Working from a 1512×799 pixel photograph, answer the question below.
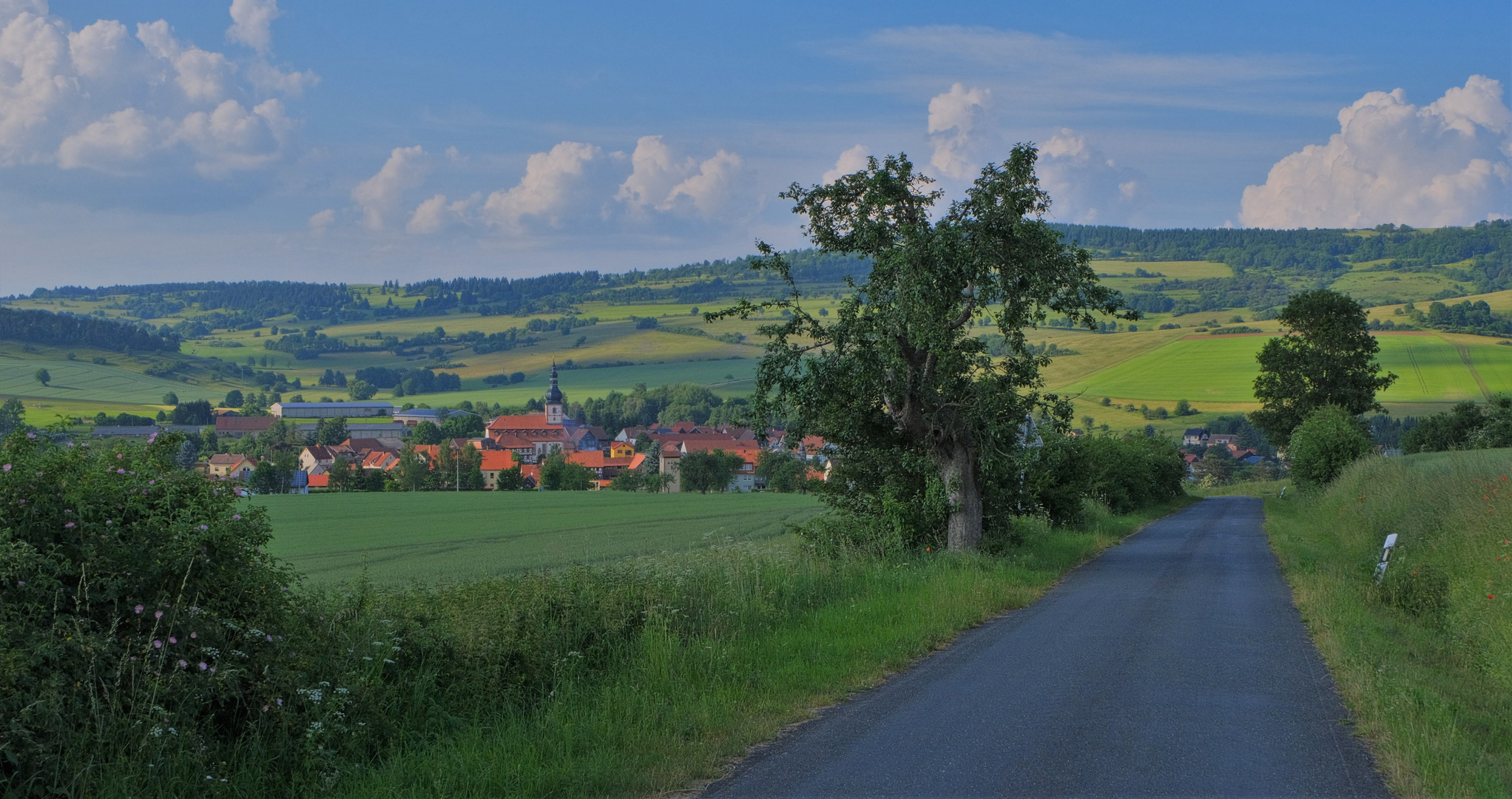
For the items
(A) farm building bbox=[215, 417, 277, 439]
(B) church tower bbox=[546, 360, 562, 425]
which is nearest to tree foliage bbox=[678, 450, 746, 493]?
(A) farm building bbox=[215, 417, 277, 439]

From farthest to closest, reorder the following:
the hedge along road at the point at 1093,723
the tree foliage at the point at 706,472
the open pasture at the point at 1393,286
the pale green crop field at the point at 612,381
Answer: the pale green crop field at the point at 612,381 < the open pasture at the point at 1393,286 < the tree foliage at the point at 706,472 < the hedge along road at the point at 1093,723

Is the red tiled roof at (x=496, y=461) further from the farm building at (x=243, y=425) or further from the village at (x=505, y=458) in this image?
the farm building at (x=243, y=425)

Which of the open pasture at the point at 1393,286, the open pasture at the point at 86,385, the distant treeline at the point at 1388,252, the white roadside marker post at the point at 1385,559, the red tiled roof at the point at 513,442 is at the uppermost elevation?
the distant treeline at the point at 1388,252

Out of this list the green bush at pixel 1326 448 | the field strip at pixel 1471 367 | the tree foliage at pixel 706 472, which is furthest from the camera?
the tree foliage at pixel 706 472

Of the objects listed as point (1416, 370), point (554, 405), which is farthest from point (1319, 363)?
point (554, 405)

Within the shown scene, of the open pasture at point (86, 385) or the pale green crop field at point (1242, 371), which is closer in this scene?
the pale green crop field at point (1242, 371)

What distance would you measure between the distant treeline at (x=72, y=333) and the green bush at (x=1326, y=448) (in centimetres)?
15452

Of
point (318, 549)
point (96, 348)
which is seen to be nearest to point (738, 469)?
point (318, 549)

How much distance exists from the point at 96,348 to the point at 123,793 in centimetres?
17308

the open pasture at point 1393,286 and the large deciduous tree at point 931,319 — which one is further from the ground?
the open pasture at point 1393,286

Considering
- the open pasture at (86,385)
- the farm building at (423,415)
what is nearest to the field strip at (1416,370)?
the farm building at (423,415)

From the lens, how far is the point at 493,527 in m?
49.9

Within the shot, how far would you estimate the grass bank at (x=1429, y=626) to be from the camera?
22.4 ft

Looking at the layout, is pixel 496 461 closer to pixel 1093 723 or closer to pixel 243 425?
pixel 243 425
